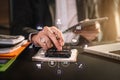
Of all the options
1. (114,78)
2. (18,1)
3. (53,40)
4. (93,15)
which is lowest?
(114,78)

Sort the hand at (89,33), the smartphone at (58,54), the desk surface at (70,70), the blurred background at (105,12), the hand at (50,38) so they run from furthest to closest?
the blurred background at (105,12), the hand at (89,33), the hand at (50,38), the smartphone at (58,54), the desk surface at (70,70)

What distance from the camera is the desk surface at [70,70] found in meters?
0.55

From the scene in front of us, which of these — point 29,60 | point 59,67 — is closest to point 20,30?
point 29,60

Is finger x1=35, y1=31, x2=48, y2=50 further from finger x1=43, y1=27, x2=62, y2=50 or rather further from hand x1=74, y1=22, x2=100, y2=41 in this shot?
hand x1=74, y1=22, x2=100, y2=41

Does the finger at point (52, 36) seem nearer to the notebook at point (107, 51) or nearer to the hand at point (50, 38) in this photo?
the hand at point (50, 38)

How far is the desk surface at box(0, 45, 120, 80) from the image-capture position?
555 millimetres

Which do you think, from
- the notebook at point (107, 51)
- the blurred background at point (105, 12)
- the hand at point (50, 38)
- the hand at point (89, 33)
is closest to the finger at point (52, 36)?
the hand at point (50, 38)

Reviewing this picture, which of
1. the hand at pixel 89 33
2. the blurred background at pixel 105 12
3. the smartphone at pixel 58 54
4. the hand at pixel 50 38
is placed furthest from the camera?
the blurred background at pixel 105 12

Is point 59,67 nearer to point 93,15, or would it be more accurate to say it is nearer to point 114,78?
point 114,78

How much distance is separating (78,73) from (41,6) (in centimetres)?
84

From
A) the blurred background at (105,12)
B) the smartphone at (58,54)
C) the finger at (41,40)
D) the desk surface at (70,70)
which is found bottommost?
the desk surface at (70,70)

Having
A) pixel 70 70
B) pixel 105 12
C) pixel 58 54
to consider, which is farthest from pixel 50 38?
pixel 105 12

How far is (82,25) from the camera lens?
35.6 inches

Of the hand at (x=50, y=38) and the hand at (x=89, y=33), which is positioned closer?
the hand at (x=50, y=38)
